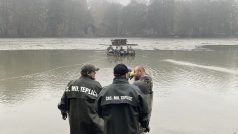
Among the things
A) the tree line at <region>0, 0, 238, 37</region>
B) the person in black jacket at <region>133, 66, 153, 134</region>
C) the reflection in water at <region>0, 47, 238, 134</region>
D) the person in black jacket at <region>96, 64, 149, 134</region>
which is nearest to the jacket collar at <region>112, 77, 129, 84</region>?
the person in black jacket at <region>96, 64, 149, 134</region>

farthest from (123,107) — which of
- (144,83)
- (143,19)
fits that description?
(143,19)

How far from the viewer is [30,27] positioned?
76688 millimetres

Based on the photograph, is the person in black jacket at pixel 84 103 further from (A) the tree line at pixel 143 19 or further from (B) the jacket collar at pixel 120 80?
(A) the tree line at pixel 143 19

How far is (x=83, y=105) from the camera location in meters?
5.67

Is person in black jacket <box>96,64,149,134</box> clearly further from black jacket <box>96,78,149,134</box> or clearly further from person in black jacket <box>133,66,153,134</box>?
person in black jacket <box>133,66,153,134</box>

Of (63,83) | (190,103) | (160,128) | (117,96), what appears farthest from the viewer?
(63,83)

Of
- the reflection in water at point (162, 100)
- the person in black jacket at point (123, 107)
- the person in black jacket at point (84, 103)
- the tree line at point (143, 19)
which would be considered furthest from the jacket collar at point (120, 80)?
the tree line at point (143, 19)

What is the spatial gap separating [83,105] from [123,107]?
1091mm

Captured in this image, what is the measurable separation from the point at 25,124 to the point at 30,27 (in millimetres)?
69478

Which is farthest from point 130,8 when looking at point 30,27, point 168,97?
point 168,97

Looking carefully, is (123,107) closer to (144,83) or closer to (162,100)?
(144,83)

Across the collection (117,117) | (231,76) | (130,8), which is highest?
(130,8)

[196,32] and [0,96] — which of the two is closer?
[0,96]

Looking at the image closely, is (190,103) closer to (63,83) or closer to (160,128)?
(160,128)
